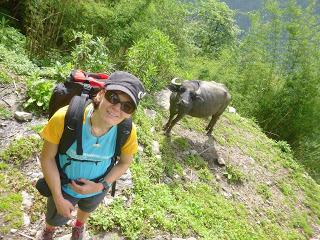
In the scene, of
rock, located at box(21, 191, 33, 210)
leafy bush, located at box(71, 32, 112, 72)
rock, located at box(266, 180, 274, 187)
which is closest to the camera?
rock, located at box(21, 191, 33, 210)

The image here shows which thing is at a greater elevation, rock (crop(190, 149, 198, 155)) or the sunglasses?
the sunglasses

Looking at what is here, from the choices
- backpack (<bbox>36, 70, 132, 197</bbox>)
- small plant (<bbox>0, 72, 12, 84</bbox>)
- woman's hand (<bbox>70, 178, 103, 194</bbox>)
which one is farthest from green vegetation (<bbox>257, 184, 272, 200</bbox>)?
woman's hand (<bbox>70, 178, 103, 194</bbox>)

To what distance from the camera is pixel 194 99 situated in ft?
23.3

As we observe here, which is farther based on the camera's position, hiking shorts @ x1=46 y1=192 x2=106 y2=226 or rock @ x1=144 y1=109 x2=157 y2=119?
rock @ x1=144 y1=109 x2=157 y2=119

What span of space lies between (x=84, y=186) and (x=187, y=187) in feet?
12.1

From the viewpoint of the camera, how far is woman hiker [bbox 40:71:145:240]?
255 cm

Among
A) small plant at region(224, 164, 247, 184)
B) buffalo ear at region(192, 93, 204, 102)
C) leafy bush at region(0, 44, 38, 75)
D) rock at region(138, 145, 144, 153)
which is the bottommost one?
small plant at region(224, 164, 247, 184)

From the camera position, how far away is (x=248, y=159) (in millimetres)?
8688

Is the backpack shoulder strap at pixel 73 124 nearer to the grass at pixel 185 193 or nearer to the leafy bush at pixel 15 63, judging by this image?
the grass at pixel 185 193

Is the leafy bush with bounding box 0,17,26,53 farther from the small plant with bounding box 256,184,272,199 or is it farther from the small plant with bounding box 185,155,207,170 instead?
the small plant with bounding box 256,184,272,199

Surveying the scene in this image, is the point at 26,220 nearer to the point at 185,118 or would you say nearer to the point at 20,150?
the point at 20,150

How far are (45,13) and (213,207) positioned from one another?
17.1 ft

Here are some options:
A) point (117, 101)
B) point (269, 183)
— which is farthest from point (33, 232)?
point (269, 183)

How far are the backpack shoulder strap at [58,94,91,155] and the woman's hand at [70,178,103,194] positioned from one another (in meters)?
0.28
